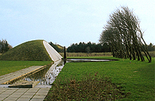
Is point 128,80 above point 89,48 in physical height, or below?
below

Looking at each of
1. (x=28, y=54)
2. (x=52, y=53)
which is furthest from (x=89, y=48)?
(x=28, y=54)

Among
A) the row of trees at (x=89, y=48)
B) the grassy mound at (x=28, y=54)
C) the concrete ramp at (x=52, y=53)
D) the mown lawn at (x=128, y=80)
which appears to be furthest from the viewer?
the row of trees at (x=89, y=48)

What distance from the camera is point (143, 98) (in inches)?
153

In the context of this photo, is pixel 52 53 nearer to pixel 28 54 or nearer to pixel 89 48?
pixel 28 54

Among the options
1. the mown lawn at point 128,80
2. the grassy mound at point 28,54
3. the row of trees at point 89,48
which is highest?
the row of trees at point 89,48

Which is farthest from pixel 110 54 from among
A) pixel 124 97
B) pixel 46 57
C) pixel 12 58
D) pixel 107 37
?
pixel 124 97

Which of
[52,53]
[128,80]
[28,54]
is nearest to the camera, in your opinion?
[128,80]

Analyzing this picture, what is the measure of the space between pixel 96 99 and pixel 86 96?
0.37 meters

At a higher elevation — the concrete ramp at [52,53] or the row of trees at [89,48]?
the row of trees at [89,48]

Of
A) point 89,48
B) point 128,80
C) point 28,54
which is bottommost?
point 128,80

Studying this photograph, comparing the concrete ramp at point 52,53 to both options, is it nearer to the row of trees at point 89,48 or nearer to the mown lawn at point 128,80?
the mown lawn at point 128,80

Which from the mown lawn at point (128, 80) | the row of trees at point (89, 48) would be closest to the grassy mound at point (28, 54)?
the mown lawn at point (128, 80)

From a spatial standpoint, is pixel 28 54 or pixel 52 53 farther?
pixel 52 53

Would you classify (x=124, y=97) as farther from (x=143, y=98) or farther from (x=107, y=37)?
(x=107, y=37)
